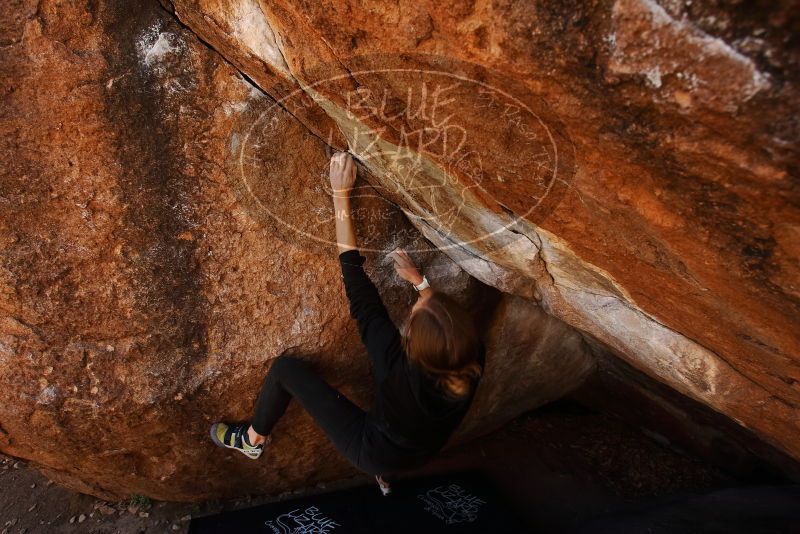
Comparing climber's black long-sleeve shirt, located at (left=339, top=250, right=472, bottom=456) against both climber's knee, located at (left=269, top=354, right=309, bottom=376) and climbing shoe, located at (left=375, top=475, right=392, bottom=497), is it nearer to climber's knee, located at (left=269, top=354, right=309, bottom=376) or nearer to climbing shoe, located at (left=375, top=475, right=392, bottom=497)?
climber's knee, located at (left=269, top=354, right=309, bottom=376)

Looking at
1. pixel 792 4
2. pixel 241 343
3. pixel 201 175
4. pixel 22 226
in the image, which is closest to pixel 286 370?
pixel 241 343

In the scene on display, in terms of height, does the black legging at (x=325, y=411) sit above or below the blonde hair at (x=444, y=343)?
below

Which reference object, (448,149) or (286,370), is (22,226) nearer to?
(286,370)

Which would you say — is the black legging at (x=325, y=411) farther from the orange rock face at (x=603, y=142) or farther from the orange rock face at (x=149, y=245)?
the orange rock face at (x=603, y=142)

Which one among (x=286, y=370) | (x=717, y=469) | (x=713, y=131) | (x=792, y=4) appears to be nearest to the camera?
(x=792, y=4)

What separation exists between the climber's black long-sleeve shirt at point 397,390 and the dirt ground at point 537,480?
1068mm

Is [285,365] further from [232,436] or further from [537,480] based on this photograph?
[537,480]

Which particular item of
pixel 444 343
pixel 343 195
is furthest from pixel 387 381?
pixel 343 195

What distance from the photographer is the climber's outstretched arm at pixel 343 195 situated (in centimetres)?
211

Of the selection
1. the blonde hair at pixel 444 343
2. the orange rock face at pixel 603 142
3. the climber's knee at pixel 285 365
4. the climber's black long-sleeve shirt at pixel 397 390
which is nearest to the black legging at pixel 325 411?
the climber's knee at pixel 285 365

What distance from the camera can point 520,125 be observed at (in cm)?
130

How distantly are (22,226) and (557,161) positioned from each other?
1.82 m

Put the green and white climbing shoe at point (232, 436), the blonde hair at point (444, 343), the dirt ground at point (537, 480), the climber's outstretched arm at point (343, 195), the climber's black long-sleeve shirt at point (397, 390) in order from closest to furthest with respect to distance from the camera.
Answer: the blonde hair at point (444, 343) → the climber's black long-sleeve shirt at point (397, 390) → the climber's outstretched arm at point (343, 195) → the green and white climbing shoe at point (232, 436) → the dirt ground at point (537, 480)

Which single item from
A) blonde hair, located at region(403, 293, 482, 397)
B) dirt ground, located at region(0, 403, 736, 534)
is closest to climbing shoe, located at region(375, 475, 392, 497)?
dirt ground, located at region(0, 403, 736, 534)
